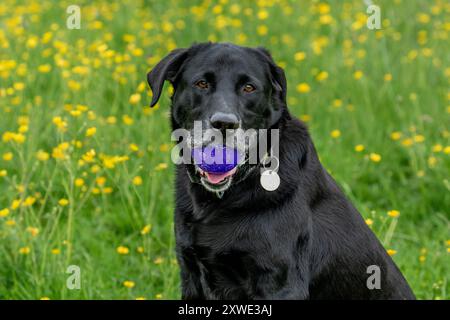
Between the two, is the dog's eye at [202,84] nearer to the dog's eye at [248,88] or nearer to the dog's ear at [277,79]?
the dog's eye at [248,88]

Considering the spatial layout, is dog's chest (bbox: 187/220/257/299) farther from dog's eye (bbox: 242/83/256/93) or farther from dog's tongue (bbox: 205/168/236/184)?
dog's eye (bbox: 242/83/256/93)

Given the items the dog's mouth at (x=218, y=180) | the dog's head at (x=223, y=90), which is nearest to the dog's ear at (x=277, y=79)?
the dog's head at (x=223, y=90)

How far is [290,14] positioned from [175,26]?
3.20 ft

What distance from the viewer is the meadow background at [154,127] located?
12.6 feet

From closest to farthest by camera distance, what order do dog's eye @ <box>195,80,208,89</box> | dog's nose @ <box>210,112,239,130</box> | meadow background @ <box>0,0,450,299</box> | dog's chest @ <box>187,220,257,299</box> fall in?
dog's nose @ <box>210,112,239,130</box>, dog's chest @ <box>187,220,257,299</box>, dog's eye @ <box>195,80,208,89</box>, meadow background @ <box>0,0,450,299</box>

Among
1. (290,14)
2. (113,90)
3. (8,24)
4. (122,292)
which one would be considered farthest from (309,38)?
(122,292)

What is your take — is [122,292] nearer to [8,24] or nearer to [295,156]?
[295,156]

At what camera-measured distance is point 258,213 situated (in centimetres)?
297

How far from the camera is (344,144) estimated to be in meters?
5.18

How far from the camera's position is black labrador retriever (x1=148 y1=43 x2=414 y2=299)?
293 cm

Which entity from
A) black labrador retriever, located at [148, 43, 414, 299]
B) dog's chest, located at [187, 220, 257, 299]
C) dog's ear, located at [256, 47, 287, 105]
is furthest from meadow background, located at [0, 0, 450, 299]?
dog's ear, located at [256, 47, 287, 105]

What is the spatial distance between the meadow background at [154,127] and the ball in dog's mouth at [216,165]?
2.58ft

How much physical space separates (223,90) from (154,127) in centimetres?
187

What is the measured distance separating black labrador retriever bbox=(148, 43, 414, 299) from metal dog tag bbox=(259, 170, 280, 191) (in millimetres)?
20
